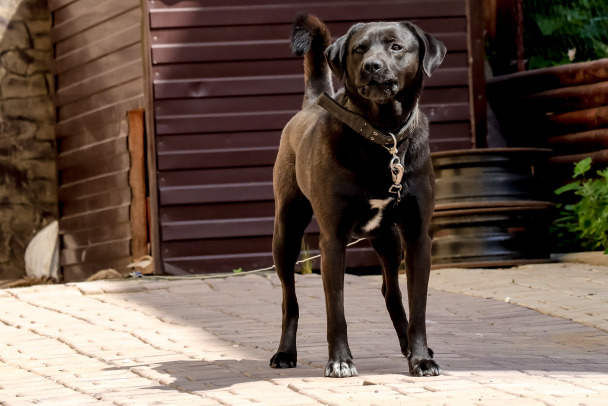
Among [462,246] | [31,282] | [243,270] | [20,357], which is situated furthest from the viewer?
[31,282]

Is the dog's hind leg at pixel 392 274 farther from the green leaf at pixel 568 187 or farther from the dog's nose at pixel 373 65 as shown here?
the green leaf at pixel 568 187

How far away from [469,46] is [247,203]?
2785 mm

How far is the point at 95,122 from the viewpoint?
12016 mm

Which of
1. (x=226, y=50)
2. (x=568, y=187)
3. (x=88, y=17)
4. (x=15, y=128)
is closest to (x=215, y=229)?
(x=226, y=50)

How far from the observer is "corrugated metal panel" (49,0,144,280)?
1151 cm

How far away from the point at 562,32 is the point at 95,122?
5.43 m

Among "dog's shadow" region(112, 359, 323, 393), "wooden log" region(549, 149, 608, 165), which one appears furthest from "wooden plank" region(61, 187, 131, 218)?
"dog's shadow" region(112, 359, 323, 393)

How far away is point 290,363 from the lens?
5102 mm

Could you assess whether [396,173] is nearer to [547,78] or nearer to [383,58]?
[383,58]

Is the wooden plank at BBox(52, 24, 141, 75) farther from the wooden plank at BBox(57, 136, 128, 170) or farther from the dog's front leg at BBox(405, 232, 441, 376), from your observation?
the dog's front leg at BBox(405, 232, 441, 376)

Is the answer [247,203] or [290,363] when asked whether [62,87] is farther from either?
[290,363]

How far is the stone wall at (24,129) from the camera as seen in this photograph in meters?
12.5

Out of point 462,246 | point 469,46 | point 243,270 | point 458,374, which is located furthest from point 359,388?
point 469,46

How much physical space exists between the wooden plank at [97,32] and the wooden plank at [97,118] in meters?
0.79
